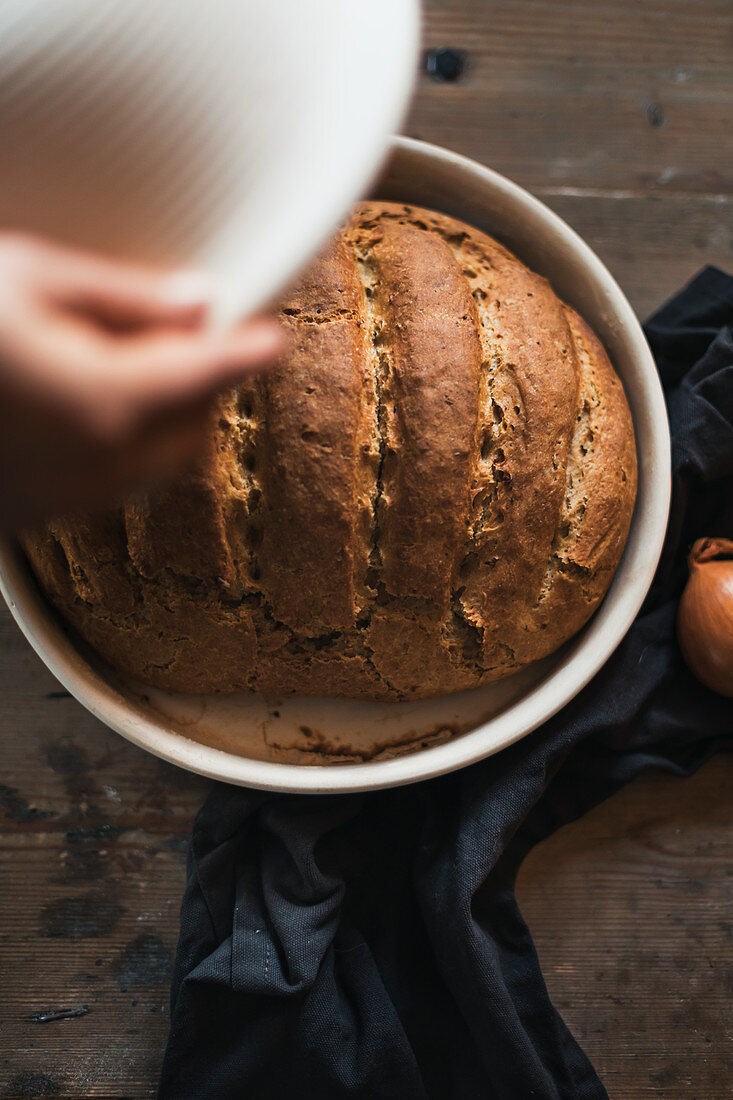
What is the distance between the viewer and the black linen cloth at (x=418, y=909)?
0.97 meters

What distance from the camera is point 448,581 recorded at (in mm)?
872

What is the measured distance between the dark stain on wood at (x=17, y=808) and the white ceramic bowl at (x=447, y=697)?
27cm

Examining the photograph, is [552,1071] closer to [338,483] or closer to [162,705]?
[162,705]

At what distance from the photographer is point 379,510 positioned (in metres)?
0.87

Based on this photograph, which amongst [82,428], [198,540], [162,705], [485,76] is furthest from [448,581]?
[485,76]

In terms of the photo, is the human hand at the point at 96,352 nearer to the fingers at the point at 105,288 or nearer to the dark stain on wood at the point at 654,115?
the fingers at the point at 105,288

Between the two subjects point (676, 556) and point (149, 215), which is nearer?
point (149, 215)

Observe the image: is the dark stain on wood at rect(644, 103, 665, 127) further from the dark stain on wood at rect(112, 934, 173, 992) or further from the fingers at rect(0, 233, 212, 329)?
the dark stain on wood at rect(112, 934, 173, 992)

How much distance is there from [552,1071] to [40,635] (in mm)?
855

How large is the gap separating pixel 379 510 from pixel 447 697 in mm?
294

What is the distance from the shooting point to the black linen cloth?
97 cm

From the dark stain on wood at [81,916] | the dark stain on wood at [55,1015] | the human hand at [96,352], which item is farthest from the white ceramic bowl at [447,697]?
the human hand at [96,352]

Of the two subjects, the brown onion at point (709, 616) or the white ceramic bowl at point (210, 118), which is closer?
the white ceramic bowl at point (210, 118)

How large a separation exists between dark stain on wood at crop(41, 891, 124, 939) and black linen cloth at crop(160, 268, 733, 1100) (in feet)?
0.45
